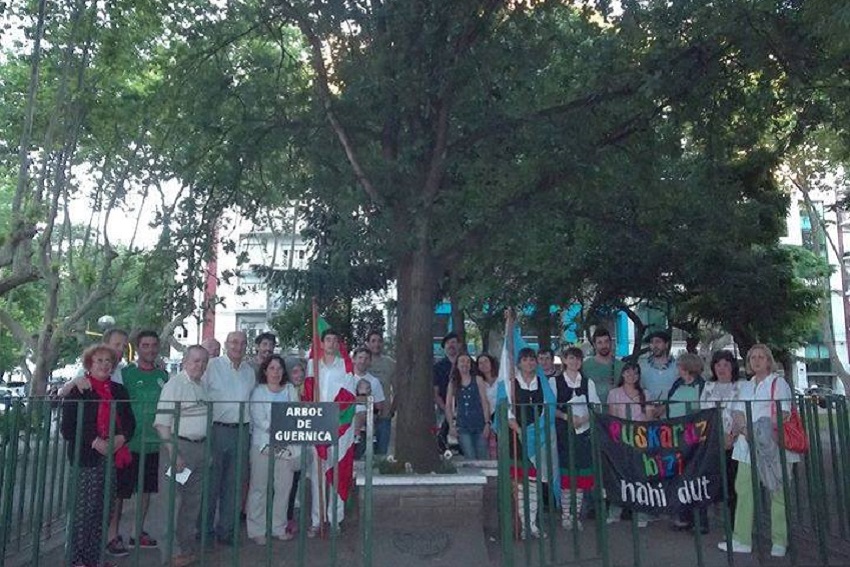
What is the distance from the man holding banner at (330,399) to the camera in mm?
8094

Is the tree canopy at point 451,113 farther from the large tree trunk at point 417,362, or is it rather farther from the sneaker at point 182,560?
the sneaker at point 182,560

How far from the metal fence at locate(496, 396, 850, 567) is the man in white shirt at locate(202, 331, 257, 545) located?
2524 millimetres

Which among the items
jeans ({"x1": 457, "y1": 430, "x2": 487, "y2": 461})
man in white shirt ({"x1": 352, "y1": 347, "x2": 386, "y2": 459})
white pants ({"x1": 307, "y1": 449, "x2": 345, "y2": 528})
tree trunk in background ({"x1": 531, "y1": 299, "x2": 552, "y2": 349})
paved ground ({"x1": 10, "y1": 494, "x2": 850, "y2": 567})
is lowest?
paved ground ({"x1": 10, "y1": 494, "x2": 850, "y2": 567})

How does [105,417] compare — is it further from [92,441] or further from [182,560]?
[182,560]

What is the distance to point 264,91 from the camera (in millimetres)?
11297

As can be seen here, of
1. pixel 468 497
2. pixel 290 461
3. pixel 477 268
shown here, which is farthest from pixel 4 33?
pixel 468 497

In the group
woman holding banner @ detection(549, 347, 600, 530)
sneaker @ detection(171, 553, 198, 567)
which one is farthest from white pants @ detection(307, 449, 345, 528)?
woman holding banner @ detection(549, 347, 600, 530)

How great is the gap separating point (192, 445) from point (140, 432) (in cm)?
48

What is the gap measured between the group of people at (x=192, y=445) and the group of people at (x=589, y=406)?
171 centimetres

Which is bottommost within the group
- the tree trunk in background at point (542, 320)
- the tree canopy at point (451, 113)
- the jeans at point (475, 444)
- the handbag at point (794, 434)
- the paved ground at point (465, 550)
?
the paved ground at point (465, 550)

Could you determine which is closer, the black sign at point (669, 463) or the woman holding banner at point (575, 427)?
the black sign at point (669, 463)

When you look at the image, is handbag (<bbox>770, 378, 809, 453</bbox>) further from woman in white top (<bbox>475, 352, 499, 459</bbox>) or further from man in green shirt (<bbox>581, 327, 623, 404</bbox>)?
woman in white top (<bbox>475, 352, 499, 459</bbox>)

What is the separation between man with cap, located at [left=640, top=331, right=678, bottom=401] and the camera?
9648 mm

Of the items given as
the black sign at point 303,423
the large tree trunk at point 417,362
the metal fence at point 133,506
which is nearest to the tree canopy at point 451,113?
the large tree trunk at point 417,362
